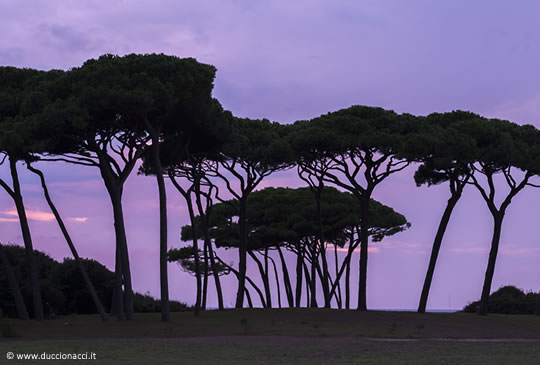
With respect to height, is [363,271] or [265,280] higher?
[265,280]

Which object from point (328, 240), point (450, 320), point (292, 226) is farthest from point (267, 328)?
point (328, 240)

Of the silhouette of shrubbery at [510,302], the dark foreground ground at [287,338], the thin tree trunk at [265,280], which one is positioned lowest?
the dark foreground ground at [287,338]

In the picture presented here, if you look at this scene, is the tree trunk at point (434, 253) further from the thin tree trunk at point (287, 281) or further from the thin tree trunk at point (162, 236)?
the thin tree trunk at point (287, 281)

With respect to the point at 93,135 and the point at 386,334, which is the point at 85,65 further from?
the point at 386,334

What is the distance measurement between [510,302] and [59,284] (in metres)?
28.6

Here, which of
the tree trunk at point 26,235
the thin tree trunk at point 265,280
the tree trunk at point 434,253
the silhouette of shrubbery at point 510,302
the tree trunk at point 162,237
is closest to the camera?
the tree trunk at point 162,237

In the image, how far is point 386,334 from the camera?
26.3 metres

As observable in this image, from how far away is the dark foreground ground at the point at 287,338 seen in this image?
57.1 feet

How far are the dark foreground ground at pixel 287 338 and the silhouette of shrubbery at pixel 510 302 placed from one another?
1290cm

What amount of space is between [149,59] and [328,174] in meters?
13.7

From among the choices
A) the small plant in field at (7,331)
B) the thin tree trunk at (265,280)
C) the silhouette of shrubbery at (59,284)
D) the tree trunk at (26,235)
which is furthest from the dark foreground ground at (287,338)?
the thin tree trunk at (265,280)

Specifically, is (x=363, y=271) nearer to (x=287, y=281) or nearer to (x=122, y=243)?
(x=122, y=243)

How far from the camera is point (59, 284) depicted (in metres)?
39.2

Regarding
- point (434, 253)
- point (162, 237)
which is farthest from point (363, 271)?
point (162, 237)
